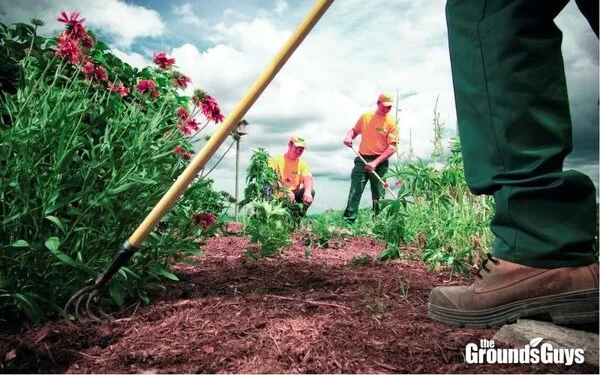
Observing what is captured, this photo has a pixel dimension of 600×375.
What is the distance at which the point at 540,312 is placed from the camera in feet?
4.51

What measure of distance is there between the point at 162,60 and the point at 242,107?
1.34 meters

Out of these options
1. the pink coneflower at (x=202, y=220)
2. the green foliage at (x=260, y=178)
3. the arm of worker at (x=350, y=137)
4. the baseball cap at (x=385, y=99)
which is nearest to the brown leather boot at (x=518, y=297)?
the pink coneflower at (x=202, y=220)

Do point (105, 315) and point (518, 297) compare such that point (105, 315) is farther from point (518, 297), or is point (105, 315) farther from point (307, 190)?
point (307, 190)

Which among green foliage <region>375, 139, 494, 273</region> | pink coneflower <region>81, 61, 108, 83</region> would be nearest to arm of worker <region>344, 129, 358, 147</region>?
green foliage <region>375, 139, 494, 273</region>

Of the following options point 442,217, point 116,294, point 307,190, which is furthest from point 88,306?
point 307,190

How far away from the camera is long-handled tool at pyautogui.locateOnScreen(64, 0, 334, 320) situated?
153 cm

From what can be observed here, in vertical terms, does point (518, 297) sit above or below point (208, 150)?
below

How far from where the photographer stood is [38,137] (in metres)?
1.80

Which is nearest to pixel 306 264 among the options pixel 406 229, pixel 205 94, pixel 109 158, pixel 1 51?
pixel 406 229

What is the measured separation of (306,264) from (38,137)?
161 cm

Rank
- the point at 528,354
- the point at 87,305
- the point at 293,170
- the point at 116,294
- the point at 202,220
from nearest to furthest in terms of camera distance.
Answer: the point at 528,354 → the point at 87,305 → the point at 116,294 → the point at 202,220 → the point at 293,170

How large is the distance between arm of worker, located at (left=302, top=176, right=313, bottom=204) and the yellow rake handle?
471 centimetres

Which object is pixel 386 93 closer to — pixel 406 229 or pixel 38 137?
pixel 406 229

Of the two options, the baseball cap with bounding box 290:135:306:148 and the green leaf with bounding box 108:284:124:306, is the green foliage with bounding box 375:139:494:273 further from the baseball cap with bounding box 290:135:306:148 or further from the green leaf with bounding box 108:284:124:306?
the baseball cap with bounding box 290:135:306:148
